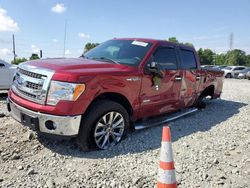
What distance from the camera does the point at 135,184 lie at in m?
3.49

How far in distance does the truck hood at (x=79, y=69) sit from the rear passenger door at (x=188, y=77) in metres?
1.81

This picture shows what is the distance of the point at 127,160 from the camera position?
13.8 feet

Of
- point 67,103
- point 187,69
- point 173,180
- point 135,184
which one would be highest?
point 187,69

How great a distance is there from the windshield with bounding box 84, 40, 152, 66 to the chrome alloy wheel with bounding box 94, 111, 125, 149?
1.04 meters

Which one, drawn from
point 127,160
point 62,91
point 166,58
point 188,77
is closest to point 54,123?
point 62,91

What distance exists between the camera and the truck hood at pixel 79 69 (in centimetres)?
407

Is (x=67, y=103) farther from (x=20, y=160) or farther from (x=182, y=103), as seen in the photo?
(x=182, y=103)

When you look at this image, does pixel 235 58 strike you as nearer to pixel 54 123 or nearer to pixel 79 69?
pixel 79 69

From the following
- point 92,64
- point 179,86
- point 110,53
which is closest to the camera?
point 92,64

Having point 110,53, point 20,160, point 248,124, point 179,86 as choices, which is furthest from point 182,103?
point 20,160

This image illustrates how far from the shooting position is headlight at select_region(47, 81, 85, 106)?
4031 millimetres

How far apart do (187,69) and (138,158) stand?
2.96m

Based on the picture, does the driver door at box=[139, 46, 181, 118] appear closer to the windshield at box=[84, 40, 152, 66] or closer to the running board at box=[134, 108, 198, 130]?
the running board at box=[134, 108, 198, 130]

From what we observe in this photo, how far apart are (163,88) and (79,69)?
195cm
